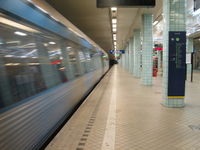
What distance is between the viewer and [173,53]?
17.0ft

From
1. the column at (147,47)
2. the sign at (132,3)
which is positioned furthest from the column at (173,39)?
the column at (147,47)

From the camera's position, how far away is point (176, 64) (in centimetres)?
521

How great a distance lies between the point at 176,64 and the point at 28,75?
4.24 m

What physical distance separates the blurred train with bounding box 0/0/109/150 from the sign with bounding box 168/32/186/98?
10.6ft

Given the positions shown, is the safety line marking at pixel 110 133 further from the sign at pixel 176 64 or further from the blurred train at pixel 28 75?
the sign at pixel 176 64

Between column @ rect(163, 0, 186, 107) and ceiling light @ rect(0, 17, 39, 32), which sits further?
column @ rect(163, 0, 186, 107)

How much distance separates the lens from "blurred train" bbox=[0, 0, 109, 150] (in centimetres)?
203

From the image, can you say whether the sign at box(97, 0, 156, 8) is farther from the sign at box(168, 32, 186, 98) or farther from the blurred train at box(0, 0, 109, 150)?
the blurred train at box(0, 0, 109, 150)

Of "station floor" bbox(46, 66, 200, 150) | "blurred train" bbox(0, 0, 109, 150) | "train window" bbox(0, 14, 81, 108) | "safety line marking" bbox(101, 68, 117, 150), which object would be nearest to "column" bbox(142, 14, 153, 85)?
"station floor" bbox(46, 66, 200, 150)

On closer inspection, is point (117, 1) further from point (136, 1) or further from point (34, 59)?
point (34, 59)

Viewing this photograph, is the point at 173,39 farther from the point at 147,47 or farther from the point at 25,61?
the point at 147,47

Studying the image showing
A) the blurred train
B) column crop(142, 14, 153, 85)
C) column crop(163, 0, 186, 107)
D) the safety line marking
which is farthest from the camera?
column crop(142, 14, 153, 85)

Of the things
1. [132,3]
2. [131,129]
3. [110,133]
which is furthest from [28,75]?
[132,3]

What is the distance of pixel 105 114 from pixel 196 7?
18.2 ft
